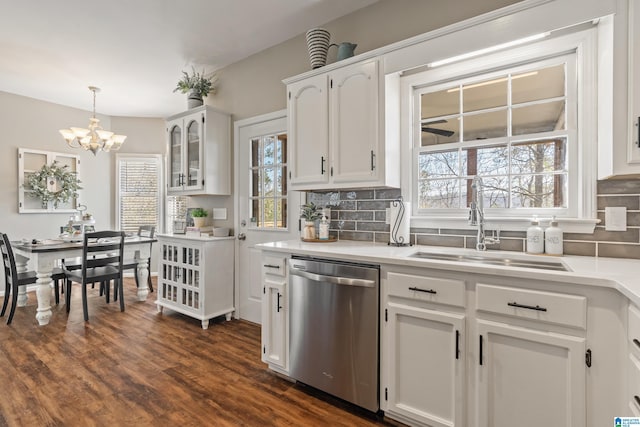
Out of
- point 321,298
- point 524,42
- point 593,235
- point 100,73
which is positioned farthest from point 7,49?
point 593,235

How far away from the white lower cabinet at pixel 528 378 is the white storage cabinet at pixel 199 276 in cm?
257

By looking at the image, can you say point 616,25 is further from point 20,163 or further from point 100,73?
point 20,163

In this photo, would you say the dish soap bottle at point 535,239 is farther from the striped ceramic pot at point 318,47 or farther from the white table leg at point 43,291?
the white table leg at point 43,291

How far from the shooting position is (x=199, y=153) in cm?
349

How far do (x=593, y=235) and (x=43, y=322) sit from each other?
469 centimetres

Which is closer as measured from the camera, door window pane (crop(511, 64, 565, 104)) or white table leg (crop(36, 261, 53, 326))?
door window pane (crop(511, 64, 565, 104))

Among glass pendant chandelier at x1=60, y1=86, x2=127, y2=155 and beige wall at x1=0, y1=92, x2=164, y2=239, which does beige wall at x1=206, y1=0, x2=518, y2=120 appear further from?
beige wall at x1=0, y1=92, x2=164, y2=239

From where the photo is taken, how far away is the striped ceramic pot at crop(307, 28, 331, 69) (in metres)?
2.58

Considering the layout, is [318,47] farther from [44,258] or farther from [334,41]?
[44,258]

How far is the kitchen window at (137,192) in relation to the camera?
18.5 feet

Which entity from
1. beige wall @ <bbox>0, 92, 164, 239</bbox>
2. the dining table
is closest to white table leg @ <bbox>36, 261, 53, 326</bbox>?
the dining table

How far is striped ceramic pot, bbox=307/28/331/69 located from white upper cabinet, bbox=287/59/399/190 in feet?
0.68

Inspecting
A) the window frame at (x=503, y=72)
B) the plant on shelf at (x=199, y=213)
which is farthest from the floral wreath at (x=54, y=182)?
the window frame at (x=503, y=72)

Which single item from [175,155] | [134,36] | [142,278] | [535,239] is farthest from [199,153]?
[535,239]
